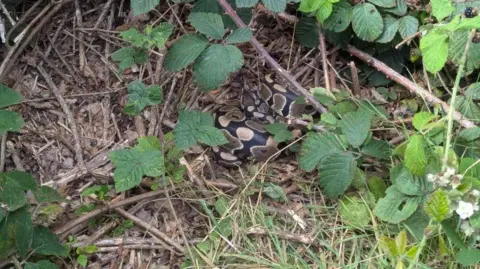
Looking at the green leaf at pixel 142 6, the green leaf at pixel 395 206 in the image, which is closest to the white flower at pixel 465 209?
the green leaf at pixel 395 206

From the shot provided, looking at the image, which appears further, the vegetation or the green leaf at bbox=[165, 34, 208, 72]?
the green leaf at bbox=[165, 34, 208, 72]

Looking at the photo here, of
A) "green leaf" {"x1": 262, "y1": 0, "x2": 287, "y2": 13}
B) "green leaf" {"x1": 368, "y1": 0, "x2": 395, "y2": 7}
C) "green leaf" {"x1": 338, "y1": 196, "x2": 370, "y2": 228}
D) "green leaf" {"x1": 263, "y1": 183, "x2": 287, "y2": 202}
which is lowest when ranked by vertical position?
"green leaf" {"x1": 338, "y1": 196, "x2": 370, "y2": 228}

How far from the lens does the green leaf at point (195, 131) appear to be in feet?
10.3

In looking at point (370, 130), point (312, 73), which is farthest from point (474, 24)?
point (312, 73)

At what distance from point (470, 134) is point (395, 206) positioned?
0.56 meters

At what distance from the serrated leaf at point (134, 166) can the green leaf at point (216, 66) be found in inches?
18.1

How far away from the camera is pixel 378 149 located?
3176 millimetres

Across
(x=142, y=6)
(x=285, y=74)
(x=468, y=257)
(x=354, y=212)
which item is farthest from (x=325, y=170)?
(x=142, y=6)

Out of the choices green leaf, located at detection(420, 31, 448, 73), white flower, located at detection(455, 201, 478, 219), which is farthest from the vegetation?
white flower, located at detection(455, 201, 478, 219)

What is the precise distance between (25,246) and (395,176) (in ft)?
6.07

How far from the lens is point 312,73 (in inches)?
155

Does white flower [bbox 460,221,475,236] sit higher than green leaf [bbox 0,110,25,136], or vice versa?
green leaf [bbox 0,110,25,136]

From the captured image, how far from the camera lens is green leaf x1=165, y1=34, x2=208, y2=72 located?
10.4ft

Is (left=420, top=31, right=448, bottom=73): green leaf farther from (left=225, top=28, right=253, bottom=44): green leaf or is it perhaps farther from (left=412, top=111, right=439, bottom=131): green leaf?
(left=225, top=28, right=253, bottom=44): green leaf
